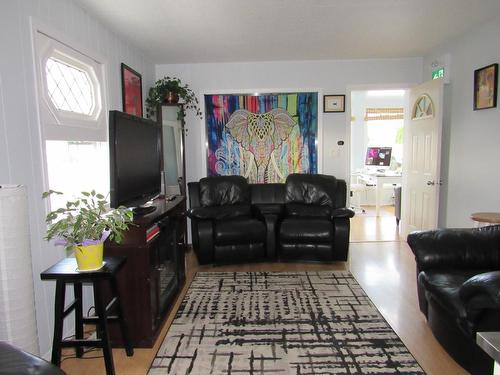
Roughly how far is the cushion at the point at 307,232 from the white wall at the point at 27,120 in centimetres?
222

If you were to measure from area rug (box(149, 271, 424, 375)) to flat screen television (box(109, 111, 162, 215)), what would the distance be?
0.96 metres

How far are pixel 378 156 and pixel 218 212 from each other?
13.4 ft

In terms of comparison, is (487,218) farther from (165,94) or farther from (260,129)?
(165,94)

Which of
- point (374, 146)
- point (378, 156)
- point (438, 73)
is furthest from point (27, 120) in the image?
point (374, 146)

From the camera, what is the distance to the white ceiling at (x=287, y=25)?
111 inches

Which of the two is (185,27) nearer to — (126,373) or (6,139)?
(6,139)

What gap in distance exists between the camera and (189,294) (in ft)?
10.5

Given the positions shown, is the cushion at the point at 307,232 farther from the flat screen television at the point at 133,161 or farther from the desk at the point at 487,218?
the flat screen television at the point at 133,161

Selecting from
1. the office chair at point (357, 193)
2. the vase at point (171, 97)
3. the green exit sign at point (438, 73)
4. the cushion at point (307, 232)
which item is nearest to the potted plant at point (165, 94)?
the vase at point (171, 97)

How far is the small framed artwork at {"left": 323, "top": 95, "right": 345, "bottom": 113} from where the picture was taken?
4.78 m

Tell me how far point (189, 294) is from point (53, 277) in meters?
1.52

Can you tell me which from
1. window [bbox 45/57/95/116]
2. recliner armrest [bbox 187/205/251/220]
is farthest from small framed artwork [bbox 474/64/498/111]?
window [bbox 45/57/95/116]

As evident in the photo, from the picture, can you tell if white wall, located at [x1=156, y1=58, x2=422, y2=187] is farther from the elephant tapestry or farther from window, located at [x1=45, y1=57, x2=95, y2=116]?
window, located at [x1=45, y1=57, x2=95, y2=116]

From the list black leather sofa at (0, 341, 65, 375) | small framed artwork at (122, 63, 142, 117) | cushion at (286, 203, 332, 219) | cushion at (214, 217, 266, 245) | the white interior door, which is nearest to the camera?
black leather sofa at (0, 341, 65, 375)
